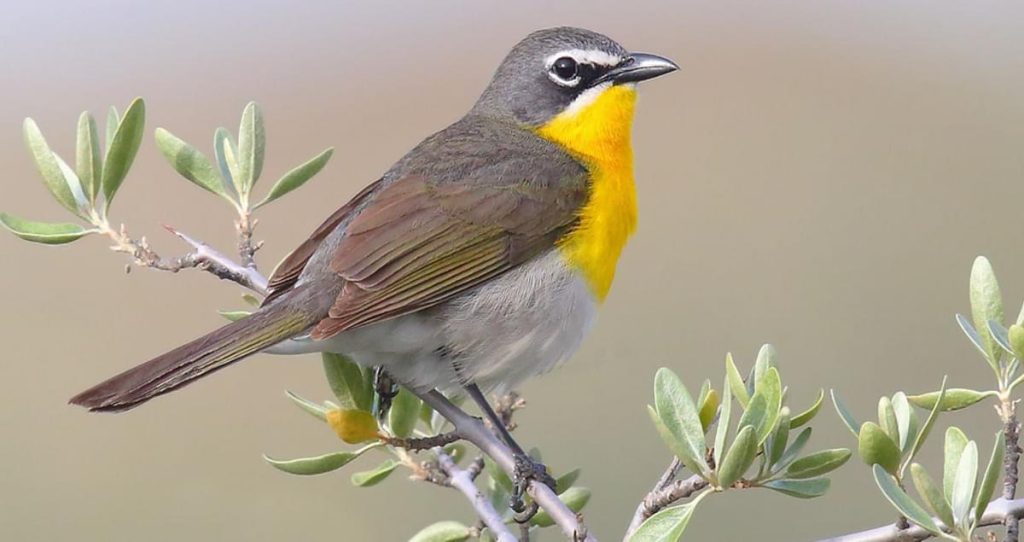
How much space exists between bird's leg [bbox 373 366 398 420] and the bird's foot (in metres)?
0.44

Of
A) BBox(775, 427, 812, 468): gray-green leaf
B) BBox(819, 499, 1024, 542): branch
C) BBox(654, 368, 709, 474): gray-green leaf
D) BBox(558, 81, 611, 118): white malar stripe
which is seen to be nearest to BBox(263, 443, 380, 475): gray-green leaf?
BBox(654, 368, 709, 474): gray-green leaf

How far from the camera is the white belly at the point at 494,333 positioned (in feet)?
11.1

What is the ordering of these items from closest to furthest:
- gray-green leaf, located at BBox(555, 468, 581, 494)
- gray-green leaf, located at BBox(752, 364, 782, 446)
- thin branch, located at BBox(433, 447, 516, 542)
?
gray-green leaf, located at BBox(752, 364, 782, 446) → thin branch, located at BBox(433, 447, 516, 542) → gray-green leaf, located at BBox(555, 468, 581, 494)

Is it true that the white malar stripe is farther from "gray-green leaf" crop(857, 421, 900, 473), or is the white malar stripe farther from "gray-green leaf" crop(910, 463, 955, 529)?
"gray-green leaf" crop(910, 463, 955, 529)

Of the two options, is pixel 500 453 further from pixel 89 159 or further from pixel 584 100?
pixel 584 100

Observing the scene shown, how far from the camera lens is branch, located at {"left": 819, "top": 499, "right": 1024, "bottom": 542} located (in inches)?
77.1

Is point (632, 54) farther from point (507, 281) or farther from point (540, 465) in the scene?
point (540, 465)

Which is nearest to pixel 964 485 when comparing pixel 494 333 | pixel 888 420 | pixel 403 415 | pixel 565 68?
pixel 888 420

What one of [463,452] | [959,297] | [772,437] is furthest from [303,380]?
[772,437]

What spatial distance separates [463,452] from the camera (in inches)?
125

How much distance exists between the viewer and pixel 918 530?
6.57 feet

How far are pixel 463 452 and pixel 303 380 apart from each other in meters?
5.85

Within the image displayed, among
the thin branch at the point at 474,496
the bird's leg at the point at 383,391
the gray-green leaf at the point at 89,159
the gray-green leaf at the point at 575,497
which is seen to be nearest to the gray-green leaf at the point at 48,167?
A: the gray-green leaf at the point at 89,159

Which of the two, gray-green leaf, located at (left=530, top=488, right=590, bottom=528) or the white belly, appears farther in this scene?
the white belly
